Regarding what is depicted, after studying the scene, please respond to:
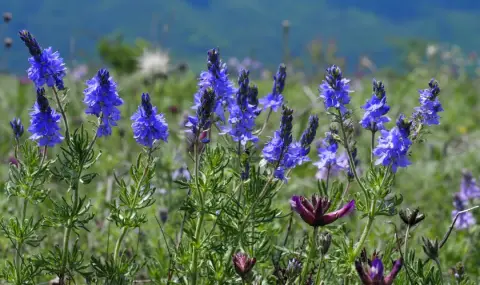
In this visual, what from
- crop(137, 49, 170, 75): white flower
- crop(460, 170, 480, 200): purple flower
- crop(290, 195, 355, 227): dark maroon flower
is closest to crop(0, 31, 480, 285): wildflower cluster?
crop(290, 195, 355, 227): dark maroon flower

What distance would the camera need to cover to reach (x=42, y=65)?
2.01 metres

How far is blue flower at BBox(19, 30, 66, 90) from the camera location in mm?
1998

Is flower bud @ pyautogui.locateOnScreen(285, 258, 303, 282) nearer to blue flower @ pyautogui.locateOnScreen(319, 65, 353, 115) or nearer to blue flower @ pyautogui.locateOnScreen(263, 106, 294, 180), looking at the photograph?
blue flower @ pyautogui.locateOnScreen(263, 106, 294, 180)

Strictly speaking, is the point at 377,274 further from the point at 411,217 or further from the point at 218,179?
the point at 218,179

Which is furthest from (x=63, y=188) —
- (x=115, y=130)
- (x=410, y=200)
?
(x=410, y=200)

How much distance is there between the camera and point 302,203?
6.47 feet

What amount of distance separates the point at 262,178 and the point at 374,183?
1.21 feet

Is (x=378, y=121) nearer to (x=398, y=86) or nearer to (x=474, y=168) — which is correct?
(x=474, y=168)

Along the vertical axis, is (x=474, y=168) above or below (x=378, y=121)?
above

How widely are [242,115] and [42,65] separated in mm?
658

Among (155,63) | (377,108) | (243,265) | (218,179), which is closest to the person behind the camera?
(243,265)

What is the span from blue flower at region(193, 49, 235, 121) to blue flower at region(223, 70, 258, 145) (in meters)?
0.05

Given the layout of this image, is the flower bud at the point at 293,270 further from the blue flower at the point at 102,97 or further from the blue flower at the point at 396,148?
the blue flower at the point at 102,97

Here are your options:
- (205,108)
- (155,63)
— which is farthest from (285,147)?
(155,63)
